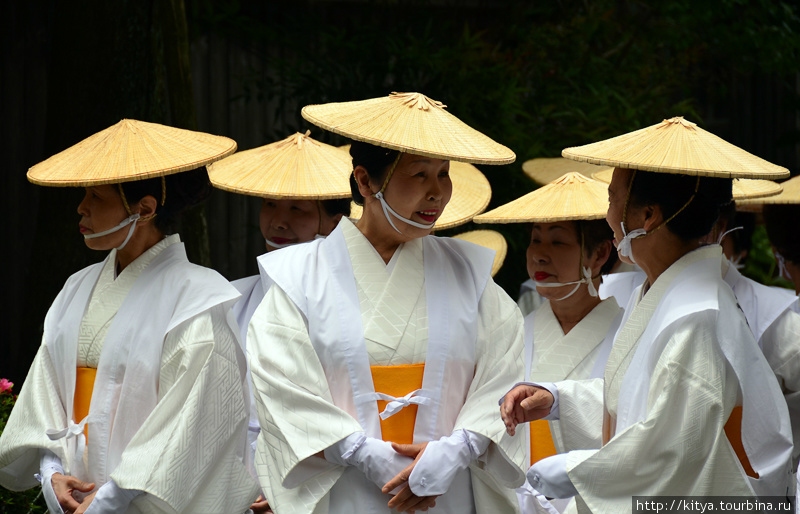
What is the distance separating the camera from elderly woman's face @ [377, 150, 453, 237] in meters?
3.13

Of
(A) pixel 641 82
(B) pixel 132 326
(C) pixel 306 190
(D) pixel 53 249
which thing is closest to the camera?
(B) pixel 132 326

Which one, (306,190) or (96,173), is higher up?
(96,173)

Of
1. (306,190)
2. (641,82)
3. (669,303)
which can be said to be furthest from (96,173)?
(641,82)

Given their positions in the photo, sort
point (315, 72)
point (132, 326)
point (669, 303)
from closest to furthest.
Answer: point (669, 303)
point (132, 326)
point (315, 72)

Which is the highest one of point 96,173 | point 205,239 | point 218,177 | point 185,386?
point 96,173

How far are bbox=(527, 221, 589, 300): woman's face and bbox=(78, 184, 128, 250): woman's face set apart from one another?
5.71 ft

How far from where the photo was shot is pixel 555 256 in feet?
13.6

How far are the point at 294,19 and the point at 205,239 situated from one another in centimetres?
179

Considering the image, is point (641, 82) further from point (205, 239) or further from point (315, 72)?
point (205, 239)

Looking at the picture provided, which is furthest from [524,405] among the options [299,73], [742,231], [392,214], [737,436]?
[299,73]

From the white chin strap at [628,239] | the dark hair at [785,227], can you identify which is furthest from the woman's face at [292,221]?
the dark hair at [785,227]

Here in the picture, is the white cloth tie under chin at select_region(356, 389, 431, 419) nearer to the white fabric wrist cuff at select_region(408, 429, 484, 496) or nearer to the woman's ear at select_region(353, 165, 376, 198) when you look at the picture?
the white fabric wrist cuff at select_region(408, 429, 484, 496)

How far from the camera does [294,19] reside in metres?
6.50

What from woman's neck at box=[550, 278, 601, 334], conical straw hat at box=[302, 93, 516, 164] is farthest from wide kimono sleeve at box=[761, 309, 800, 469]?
conical straw hat at box=[302, 93, 516, 164]
